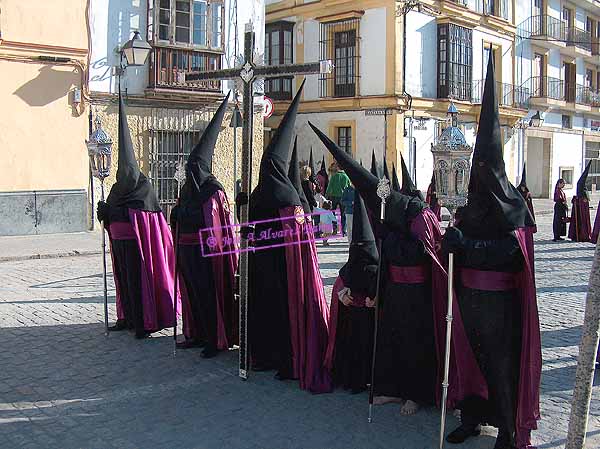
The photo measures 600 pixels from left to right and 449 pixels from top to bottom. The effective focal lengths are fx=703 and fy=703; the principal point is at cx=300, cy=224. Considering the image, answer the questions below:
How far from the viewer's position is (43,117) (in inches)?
631

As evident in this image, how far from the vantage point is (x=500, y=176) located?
4.41m

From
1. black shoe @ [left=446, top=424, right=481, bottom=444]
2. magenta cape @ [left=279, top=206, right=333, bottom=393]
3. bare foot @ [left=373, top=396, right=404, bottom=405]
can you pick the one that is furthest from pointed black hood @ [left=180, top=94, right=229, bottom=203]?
black shoe @ [left=446, top=424, right=481, bottom=444]

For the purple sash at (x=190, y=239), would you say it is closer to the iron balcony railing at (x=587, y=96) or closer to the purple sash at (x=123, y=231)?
the purple sash at (x=123, y=231)

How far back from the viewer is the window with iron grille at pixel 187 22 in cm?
1756

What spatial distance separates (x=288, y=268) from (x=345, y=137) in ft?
63.5

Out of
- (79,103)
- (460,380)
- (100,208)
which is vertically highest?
(79,103)

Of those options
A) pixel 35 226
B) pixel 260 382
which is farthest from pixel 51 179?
pixel 260 382

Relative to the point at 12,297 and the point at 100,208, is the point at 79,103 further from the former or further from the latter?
the point at 100,208

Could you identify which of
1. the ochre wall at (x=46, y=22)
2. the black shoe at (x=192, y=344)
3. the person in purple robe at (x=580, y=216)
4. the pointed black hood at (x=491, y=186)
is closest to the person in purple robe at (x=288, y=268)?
the black shoe at (x=192, y=344)

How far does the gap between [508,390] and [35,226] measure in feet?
44.1

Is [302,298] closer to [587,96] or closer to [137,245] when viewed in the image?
[137,245]

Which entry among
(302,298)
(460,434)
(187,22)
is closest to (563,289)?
(302,298)

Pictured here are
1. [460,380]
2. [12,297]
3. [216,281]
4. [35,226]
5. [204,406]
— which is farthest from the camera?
[35,226]

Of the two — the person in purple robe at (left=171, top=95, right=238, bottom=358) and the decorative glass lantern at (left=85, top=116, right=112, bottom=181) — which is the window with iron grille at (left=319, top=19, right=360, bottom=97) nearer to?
the decorative glass lantern at (left=85, top=116, right=112, bottom=181)
